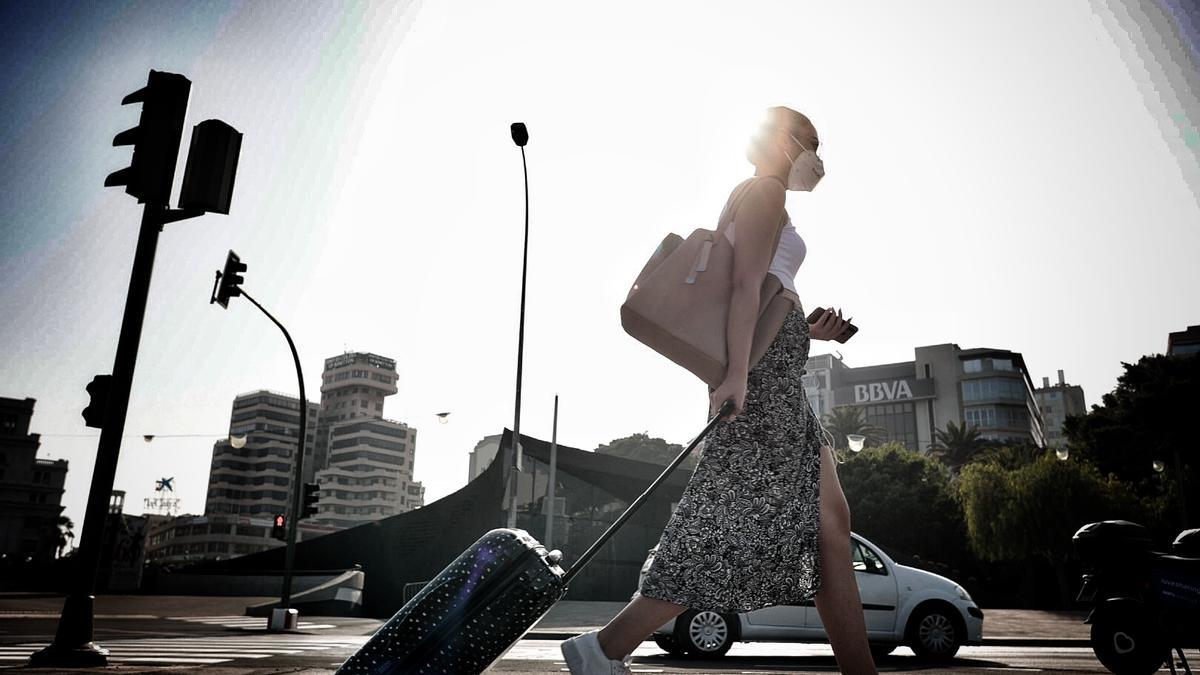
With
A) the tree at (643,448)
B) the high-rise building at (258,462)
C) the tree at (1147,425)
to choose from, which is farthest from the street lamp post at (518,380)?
the high-rise building at (258,462)

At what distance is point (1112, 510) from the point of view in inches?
1302

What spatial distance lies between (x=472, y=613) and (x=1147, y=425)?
155 feet

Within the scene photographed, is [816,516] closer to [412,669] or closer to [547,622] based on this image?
[412,669]

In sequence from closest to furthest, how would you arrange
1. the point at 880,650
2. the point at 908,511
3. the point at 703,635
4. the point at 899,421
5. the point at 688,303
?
the point at 688,303 → the point at 703,635 → the point at 880,650 → the point at 908,511 → the point at 899,421

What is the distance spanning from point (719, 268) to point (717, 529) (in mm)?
793

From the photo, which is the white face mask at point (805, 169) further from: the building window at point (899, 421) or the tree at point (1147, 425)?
the building window at point (899, 421)

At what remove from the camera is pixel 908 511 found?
43.2 metres

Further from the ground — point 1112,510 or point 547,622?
point 1112,510

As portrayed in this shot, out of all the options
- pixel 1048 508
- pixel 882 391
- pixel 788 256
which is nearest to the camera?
pixel 788 256

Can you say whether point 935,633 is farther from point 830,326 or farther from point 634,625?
point 634,625

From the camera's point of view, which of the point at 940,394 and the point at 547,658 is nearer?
the point at 547,658

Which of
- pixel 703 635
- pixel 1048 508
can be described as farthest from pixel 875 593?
pixel 1048 508

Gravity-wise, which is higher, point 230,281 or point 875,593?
point 230,281

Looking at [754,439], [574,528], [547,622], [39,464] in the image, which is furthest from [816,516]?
[39,464]
